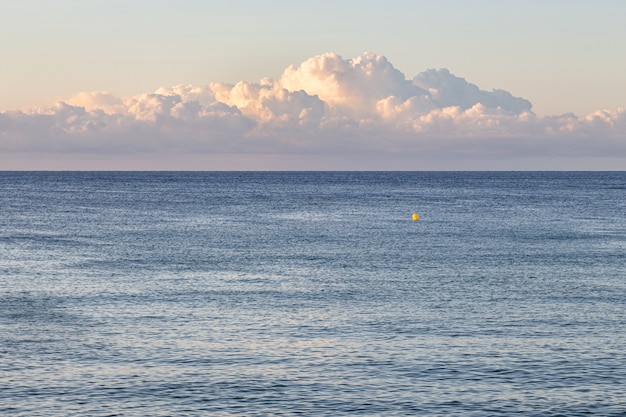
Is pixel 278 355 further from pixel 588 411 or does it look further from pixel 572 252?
pixel 572 252

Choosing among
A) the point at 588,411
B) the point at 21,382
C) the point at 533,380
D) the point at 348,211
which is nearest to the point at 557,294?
the point at 533,380

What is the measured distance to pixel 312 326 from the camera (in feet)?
197

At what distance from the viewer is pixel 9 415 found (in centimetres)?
4172

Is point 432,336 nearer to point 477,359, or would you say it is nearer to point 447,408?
point 477,359

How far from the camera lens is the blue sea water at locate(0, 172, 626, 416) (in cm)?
4481

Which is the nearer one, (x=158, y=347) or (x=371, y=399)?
(x=371, y=399)

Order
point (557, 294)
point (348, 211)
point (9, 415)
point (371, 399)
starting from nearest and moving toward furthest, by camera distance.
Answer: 1. point (9, 415)
2. point (371, 399)
3. point (557, 294)
4. point (348, 211)

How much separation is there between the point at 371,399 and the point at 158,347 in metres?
14.8

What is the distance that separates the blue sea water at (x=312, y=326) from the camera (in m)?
44.8

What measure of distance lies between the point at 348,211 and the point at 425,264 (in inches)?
3588

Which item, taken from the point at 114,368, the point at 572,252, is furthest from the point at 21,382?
the point at 572,252

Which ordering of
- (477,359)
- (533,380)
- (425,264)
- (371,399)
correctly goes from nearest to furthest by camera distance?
(371,399), (533,380), (477,359), (425,264)

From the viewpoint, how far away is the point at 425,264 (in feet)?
298

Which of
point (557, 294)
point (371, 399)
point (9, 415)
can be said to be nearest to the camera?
point (9, 415)
